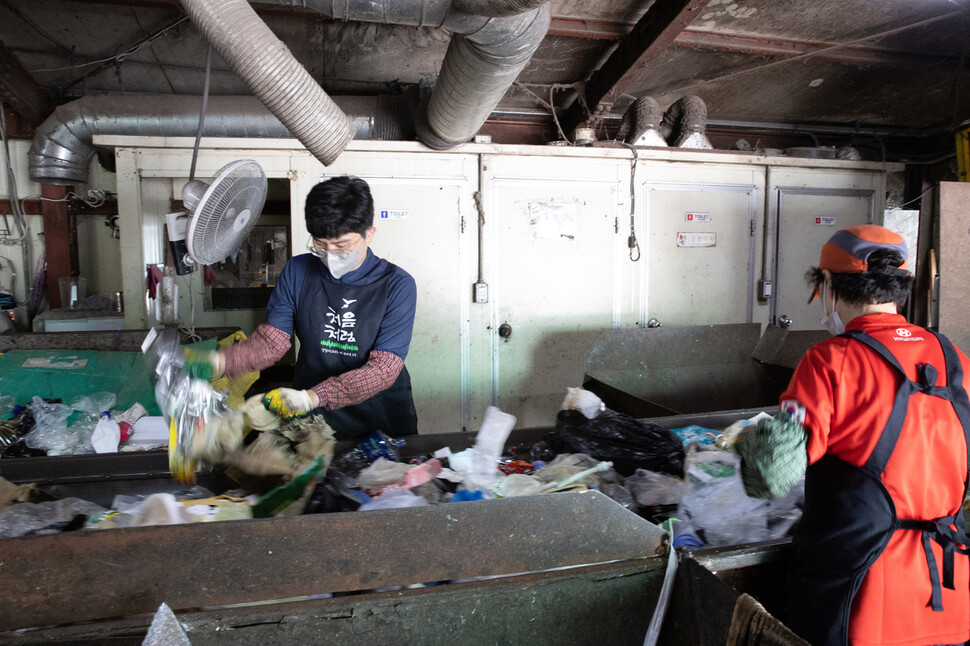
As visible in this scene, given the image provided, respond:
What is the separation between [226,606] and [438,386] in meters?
2.73

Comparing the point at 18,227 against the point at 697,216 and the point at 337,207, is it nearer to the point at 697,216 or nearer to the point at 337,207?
the point at 337,207

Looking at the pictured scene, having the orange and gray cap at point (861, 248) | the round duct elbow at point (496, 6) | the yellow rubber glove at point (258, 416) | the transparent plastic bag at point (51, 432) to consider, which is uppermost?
the round duct elbow at point (496, 6)

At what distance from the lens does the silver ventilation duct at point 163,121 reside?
3.34m

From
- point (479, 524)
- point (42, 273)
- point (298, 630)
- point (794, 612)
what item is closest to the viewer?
point (298, 630)

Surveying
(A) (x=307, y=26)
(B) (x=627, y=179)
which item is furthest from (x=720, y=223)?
(A) (x=307, y=26)

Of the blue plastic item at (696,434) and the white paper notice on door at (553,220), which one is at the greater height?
the white paper notice on door at (553,220)

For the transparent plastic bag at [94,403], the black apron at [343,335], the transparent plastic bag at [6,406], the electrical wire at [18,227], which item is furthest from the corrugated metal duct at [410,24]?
the electrical wire at [18,227]

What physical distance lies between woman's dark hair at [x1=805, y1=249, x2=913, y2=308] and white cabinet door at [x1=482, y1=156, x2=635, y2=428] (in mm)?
2517

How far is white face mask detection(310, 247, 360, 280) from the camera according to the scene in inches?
74.3

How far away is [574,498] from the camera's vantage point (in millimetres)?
993

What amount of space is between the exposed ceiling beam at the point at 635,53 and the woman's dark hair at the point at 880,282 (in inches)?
91.5

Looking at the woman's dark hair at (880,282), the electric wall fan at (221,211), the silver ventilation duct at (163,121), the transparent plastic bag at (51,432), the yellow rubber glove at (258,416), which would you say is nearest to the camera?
the woman's dark hair at (880,282)

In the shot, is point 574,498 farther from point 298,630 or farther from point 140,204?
point 140,204

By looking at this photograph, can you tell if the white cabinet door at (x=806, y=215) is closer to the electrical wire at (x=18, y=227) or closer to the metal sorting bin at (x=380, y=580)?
the metal sorting bin at (x=380, y=580)
